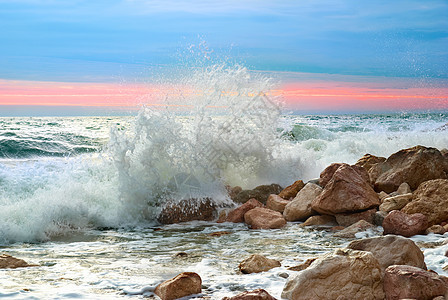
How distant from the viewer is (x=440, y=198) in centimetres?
555

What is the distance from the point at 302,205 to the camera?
21.0 ft

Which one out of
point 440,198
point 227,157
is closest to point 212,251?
point 440,198

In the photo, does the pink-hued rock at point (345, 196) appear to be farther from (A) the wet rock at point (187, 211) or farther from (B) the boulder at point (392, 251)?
(B) the boulder at point (392, 251)

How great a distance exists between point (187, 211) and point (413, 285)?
4.48m

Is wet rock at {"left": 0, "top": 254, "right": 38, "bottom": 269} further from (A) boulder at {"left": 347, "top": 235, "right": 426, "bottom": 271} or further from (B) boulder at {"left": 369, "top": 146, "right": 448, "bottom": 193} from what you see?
(B) boulder at {"left": 369, "top": 146, "right": 448, "bottom": 193}

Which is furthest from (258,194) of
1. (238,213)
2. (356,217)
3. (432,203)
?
(432,203)

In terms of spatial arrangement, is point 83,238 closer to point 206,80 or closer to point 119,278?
point 119,278

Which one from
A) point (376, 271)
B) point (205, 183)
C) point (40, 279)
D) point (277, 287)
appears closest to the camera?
point (376, 271)

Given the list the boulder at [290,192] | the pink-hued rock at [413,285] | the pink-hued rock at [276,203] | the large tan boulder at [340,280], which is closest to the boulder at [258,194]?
the boulder at [290,192]

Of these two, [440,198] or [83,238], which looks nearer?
[440,198]

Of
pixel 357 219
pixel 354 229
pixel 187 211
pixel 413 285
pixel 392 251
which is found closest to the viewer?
pixel 413 285

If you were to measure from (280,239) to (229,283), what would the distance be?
1812mm

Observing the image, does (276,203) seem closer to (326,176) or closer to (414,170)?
(326,176)

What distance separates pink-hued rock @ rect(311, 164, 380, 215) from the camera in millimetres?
5828
